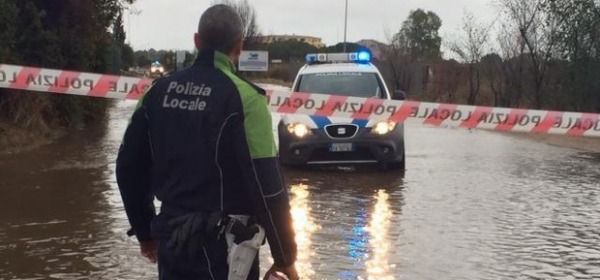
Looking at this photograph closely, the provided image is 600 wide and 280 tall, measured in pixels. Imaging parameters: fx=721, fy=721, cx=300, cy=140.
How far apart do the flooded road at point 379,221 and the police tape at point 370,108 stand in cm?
86

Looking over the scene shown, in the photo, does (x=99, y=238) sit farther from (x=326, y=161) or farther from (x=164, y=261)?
(x=326, y=161)

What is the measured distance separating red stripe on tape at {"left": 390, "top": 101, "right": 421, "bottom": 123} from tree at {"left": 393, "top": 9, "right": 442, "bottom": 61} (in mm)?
41275

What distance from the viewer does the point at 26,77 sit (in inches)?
401

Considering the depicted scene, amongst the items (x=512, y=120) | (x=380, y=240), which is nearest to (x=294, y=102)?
(x=512, y=120)

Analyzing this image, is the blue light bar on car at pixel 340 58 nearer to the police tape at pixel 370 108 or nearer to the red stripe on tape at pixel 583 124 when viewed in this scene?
the police tape at pixel 370 108

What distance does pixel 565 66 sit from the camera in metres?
22.8

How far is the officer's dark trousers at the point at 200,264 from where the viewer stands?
2654 mm

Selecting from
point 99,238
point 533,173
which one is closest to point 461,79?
point 533,173

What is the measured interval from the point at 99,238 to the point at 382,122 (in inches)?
203

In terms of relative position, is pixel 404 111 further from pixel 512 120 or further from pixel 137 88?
pixel 137 88

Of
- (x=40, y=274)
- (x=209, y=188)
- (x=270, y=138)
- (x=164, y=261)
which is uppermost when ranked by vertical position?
(x=270, y=138)

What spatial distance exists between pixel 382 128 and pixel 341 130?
60 cm

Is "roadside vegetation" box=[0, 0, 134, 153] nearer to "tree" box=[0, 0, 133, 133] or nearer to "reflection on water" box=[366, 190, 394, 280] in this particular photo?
"tree" box=[0, 0, 133, 133]

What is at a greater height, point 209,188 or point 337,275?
point 209,188
